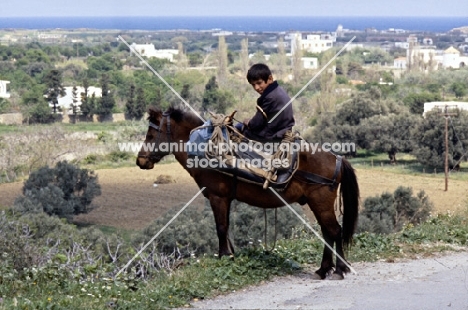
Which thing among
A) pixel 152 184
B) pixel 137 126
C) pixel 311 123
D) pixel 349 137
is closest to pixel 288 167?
pixel 152 184

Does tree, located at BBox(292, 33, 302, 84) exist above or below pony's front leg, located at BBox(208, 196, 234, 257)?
below

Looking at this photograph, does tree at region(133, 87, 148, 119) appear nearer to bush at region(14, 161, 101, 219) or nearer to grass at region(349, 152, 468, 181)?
grass at region(349, 152, 468, 181)

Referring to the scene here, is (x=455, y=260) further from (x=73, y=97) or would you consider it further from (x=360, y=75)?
(x=360, y=75)

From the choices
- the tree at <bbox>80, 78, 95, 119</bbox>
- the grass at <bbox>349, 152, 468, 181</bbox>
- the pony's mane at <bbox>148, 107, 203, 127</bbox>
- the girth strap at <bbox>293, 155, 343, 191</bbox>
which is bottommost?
the grass at <bbox>349, 152, 468, 181</bbox>

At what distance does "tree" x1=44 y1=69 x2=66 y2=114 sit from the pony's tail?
65333mm

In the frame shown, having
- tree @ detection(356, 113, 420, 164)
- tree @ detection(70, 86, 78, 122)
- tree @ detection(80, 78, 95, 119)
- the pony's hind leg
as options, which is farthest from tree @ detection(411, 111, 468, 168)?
the pony's hind leg

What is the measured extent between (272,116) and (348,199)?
1.16 meters

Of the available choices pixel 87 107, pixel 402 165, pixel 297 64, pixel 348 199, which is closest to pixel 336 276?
pixel 348 199

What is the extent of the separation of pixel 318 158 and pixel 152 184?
3274 centimetres

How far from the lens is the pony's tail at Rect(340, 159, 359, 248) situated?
7.73 metres

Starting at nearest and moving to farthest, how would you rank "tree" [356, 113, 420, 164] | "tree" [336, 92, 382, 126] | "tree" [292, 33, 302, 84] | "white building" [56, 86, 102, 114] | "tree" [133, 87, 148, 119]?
"tree" [356, 113, 420, 164], "tree" [336, 92, 382, 126], "tree" [133, 87, 148, 119], "white building" [56, 86, 102, 114], "tree" [292, 33, 302, 84]

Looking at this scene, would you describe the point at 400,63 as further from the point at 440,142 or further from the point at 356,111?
the point at 440,142

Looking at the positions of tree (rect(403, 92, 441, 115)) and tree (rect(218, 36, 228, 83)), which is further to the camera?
tree (rect(218, 36, 228, 83))

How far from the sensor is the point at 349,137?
52.0 metres
